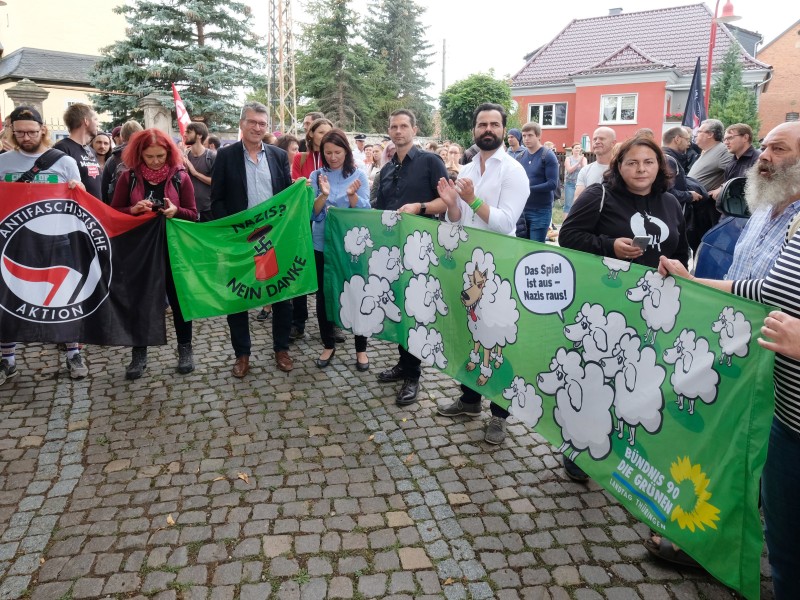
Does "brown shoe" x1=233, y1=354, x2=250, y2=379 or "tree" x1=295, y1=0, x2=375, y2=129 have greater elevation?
"tree" x1=295, y1=0, x2=375, y2=129

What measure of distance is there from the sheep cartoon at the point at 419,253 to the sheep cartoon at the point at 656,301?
67.6 inches

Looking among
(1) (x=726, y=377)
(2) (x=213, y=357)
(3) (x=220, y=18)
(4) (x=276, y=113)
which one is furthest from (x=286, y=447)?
(4) (x=276, y=113)

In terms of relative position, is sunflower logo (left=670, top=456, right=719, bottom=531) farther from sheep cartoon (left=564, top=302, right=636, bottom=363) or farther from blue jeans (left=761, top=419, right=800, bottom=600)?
sheep cartoon (left=564, top=302, right=636, bottom=363)

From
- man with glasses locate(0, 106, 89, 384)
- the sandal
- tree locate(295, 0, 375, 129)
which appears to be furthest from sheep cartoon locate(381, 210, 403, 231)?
tree locate(295, 0, 375, 129)

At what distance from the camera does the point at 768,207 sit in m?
2.77

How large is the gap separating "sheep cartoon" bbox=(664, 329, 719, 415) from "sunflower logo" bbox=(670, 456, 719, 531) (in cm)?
24

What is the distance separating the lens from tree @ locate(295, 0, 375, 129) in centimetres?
3628

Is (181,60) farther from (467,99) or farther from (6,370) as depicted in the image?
(6,370)

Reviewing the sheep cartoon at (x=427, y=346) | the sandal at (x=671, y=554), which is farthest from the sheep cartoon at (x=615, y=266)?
the sheep cartoon at (x=427, y=346)

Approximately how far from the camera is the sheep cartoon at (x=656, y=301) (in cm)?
259

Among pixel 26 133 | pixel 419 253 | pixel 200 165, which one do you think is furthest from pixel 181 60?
pixel 419 253

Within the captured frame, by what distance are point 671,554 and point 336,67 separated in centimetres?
3870

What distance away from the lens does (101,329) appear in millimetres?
4906

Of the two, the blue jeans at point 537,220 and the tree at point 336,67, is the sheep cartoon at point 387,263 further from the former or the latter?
the tree at point 336,67
